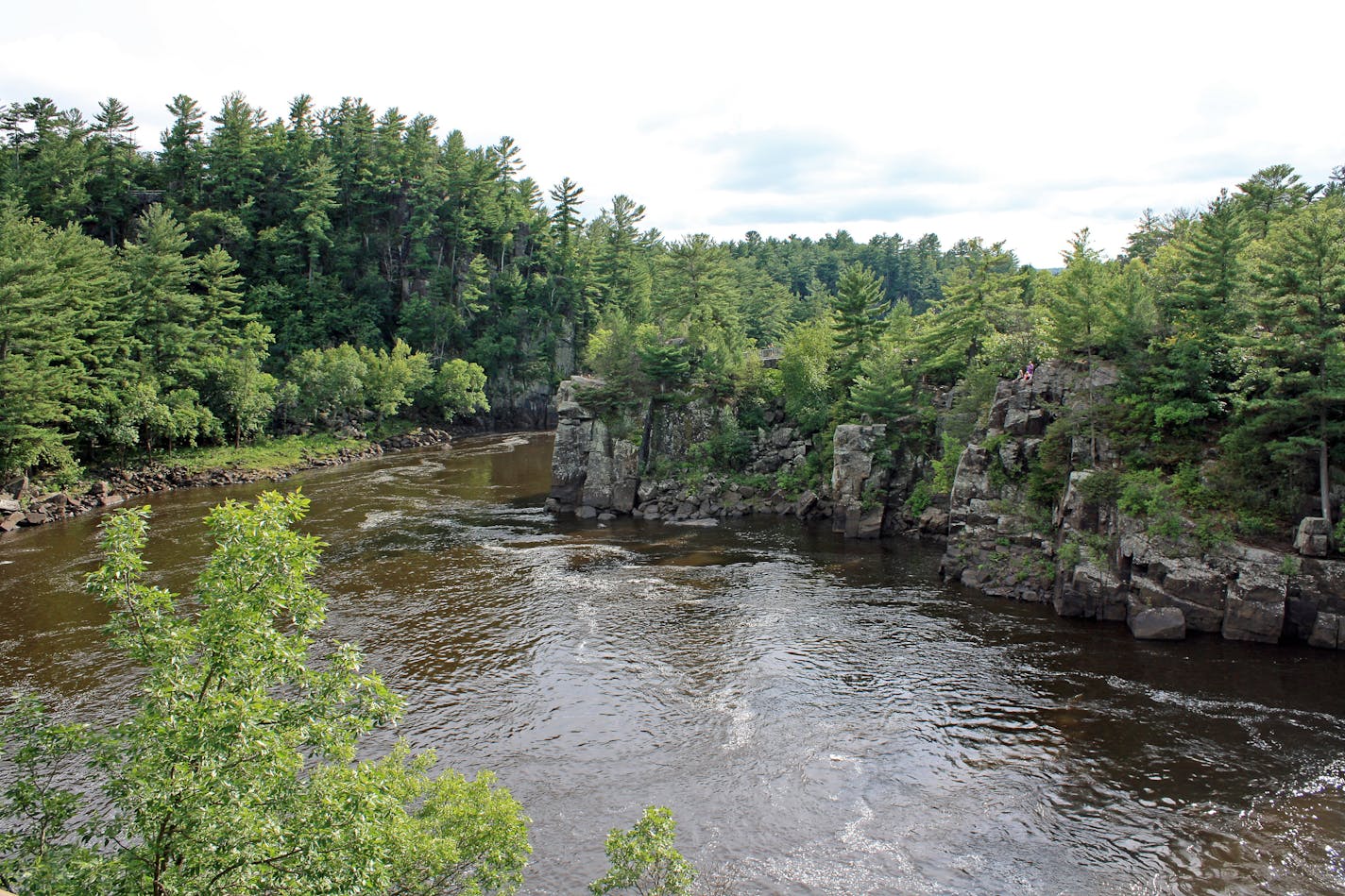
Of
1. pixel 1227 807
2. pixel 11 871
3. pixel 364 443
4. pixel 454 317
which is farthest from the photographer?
pixel 454 317

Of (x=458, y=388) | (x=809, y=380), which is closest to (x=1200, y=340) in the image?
(x=809, y=380)

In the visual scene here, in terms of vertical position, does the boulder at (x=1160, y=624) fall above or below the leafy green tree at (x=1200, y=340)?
below

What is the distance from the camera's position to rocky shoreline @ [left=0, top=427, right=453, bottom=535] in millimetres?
51000

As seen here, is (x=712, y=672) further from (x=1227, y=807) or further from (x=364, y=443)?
(x=364, y=443)

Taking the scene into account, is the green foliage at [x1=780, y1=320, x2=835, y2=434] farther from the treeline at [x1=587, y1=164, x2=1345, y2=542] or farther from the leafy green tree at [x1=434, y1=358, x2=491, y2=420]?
the leafy green tree at [x1=434, y1=358, x2=491, y2=420]

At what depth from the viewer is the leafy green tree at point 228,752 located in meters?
A: 9.93

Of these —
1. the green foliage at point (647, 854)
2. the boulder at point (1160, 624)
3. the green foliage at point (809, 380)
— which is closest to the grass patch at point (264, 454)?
the green foliage at point (809, 380)

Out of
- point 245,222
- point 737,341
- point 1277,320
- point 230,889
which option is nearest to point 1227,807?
point 1277,320

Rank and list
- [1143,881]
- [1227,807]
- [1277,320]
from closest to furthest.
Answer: [1143,881] < [1227,807] < [1277,320]

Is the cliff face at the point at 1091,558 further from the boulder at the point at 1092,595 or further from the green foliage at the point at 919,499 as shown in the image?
the green foliage at the point at 919,499

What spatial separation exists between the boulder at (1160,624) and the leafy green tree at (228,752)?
2735cm

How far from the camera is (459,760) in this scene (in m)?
23.1

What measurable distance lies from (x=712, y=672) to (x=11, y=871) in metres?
21.6

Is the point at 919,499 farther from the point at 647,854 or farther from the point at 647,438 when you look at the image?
the point at 647,854
